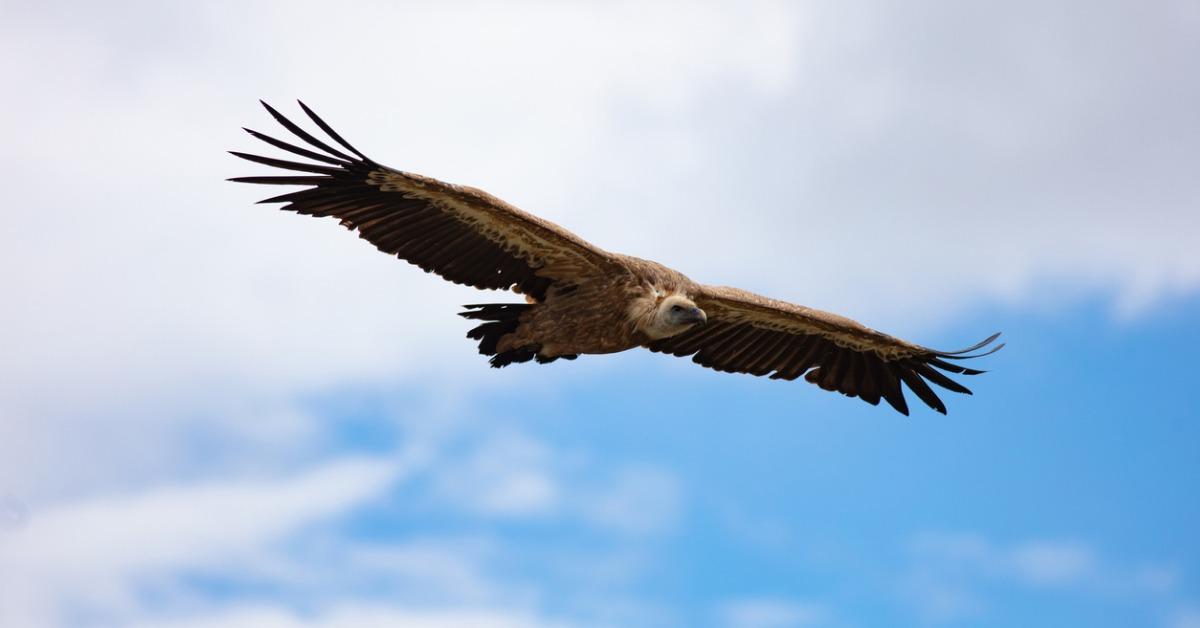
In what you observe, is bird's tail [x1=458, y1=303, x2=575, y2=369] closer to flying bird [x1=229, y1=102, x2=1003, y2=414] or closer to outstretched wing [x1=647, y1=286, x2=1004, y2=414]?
flying bird [x1=229, y1=102, x2=1003, y2=414]

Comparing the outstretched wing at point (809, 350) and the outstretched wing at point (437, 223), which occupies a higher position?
the outstretched wing at point (809, 350)

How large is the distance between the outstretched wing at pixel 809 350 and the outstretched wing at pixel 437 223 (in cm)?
158

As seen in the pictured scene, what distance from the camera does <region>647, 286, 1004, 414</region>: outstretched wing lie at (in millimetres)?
13492

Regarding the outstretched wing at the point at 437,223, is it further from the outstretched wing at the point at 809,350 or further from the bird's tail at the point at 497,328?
the outstretched wing at the point at 809,350

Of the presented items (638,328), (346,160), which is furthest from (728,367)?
(346,160)

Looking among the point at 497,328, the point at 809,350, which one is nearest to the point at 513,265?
the point at 497,328

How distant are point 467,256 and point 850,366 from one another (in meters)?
4.48

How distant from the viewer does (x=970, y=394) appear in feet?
47.5

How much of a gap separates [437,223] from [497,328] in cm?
99

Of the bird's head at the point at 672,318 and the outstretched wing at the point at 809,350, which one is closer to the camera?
the bird's head at the point at 672,318

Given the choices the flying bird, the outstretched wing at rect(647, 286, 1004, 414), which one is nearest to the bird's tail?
the flying bird

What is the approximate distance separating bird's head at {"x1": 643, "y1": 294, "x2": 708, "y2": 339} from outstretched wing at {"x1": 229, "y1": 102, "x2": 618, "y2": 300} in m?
0.56

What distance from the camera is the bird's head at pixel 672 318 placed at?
39.3 ft

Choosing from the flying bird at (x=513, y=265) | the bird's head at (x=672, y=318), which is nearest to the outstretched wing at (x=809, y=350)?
the flying bird at (x=513, y=265)
